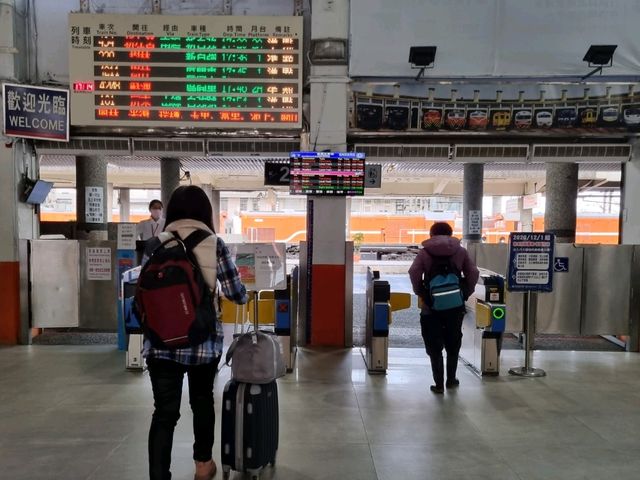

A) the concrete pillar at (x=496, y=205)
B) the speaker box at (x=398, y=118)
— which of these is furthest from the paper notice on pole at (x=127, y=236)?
the concrete pillar at (x=496, y=205)

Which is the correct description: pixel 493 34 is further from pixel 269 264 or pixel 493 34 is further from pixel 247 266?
pixel 247 266

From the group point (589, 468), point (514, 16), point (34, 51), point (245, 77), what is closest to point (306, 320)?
point (245, 77)

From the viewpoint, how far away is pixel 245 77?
586 cm

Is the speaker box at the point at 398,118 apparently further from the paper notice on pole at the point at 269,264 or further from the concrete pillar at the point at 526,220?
the concrete pillar at the point at 526,220

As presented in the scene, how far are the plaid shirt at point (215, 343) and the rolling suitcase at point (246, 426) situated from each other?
1.06 feet

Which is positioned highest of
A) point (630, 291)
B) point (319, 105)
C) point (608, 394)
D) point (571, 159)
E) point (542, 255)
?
point (319, 105)

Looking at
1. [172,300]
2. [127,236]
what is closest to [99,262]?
[127,236]

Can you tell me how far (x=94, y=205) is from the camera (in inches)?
353

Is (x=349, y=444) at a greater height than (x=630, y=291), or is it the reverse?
(x=630, y=291)

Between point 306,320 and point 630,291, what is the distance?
14.6ft

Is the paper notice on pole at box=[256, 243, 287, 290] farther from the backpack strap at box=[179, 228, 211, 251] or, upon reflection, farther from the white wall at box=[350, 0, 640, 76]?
the white wall at box=[350, 0, 640, 76]

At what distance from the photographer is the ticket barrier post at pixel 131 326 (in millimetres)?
5016

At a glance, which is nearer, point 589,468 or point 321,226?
point 589,468

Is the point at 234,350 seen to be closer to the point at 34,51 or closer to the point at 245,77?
the point at 245,77
